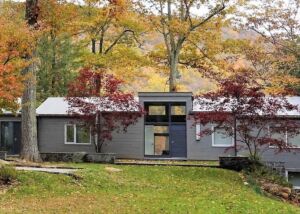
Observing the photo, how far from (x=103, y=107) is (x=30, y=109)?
4877 millimetres

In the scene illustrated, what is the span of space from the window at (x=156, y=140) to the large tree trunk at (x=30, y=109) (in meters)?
7.47

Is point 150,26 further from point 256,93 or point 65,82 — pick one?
point 256,93

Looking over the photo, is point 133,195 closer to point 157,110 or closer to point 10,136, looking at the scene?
point 157,110

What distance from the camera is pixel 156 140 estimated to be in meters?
26.6

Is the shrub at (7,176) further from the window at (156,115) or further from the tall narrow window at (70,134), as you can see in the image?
the window at (156,115)

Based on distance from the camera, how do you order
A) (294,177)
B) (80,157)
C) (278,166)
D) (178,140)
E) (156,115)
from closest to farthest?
(80,157) → (278,166) → (294,177) → (178,140) → (156,115)

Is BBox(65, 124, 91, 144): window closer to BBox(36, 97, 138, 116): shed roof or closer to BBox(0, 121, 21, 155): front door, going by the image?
BBox(36, 97, 138, 116): shed roof

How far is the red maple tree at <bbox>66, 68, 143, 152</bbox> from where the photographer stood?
2394 centimetres

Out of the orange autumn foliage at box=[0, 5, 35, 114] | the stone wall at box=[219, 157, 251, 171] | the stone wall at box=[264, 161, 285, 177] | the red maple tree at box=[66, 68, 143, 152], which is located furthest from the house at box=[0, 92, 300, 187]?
the orange autumn foliage at box=[0, 5, 35, 114]

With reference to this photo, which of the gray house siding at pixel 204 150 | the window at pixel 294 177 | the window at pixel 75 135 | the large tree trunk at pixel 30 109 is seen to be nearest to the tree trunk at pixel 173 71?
the gray house siding at pixel 204 150

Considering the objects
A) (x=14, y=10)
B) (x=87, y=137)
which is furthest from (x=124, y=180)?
(x=14, y=10)

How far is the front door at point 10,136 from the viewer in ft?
90.5

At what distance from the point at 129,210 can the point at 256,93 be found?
8.88 meters

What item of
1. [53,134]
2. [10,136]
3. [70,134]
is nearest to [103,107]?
[70,134]
